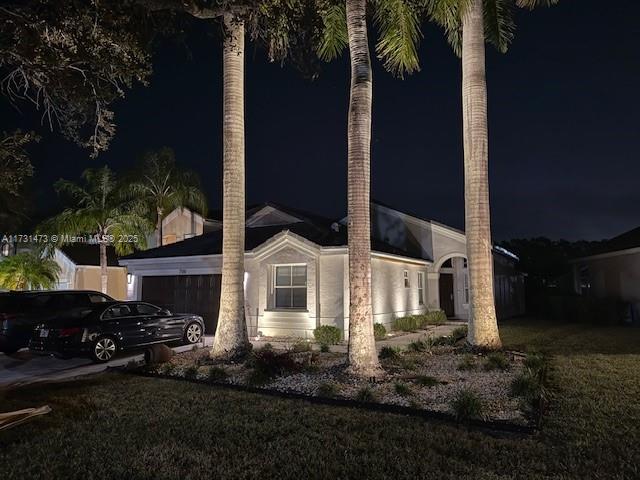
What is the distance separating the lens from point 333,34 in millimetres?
12344

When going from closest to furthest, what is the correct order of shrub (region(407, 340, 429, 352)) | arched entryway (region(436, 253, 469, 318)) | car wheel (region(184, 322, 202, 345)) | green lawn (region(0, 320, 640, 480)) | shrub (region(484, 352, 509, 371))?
green lawn (region(0, 320, 640, 480)) < shrub (region(484, 352, 509, 371)) < shrub (region(407, 340, 429, 352)) < car wheel (region(184, 322, 202, 345)) < arched entryway (region(436, 253, 469, 318))

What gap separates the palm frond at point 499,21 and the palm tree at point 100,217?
18328 mm

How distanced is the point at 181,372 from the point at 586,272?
25.4 metres

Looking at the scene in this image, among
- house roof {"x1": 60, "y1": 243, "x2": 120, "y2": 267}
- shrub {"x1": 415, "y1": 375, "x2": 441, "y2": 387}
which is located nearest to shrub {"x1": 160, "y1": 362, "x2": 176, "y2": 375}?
shrub {"x1": 415, "y1": 375, "x2": 441, "y2": 387}

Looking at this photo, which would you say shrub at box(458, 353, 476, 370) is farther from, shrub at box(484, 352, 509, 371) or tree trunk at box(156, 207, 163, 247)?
tree trunk at box(156, 207, 163, 247)

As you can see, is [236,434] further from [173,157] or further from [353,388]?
[173,157]

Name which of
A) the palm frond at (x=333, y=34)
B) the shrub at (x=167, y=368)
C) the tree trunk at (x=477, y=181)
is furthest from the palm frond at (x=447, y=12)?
the shrub at (x=167, y=368)

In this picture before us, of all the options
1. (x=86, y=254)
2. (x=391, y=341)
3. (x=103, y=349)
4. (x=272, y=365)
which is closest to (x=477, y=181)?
(x=391, y=341)

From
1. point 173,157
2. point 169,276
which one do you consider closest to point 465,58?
point 169,276

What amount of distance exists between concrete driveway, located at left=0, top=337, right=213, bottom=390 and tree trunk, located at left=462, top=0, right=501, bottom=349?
825 cm

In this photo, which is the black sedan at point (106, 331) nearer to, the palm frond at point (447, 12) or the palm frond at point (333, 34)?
the palm frond at point (333, 34)

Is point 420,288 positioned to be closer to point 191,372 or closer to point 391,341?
point 391,341

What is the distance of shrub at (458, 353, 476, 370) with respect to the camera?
9781mm

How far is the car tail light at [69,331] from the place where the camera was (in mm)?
11000
